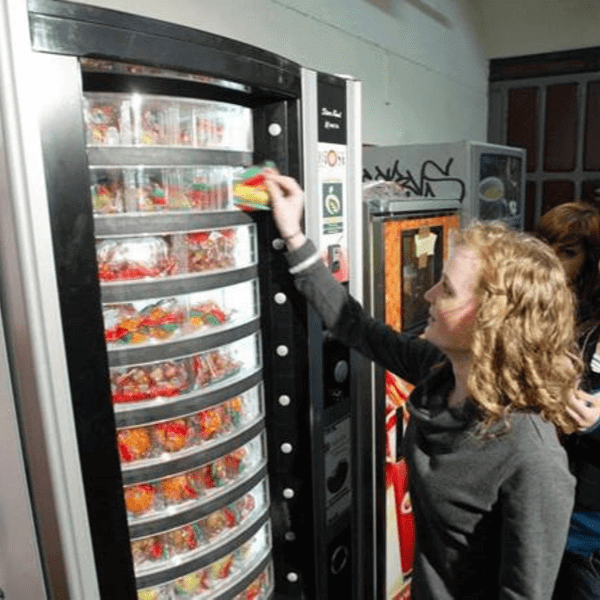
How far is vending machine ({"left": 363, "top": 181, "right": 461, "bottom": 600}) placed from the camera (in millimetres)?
1819

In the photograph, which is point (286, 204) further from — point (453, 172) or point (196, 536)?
point (453, 172)

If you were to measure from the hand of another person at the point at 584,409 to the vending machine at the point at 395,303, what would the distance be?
0.59 m

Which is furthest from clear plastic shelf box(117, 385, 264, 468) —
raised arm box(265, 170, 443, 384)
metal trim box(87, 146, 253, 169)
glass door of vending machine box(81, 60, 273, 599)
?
metal trim box(87, 146, 253, 169)

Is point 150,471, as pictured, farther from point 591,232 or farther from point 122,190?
point 591,232

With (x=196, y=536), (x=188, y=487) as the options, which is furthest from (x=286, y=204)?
(x=196, y=536)

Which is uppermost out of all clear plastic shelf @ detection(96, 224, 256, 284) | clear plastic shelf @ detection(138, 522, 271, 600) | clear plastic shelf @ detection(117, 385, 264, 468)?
clear plastic shelf @ detection(96, 224, 256, 284)

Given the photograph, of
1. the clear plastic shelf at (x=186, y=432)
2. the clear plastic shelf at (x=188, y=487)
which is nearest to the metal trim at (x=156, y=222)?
the clear plastic shelf at (x=186, y=432)

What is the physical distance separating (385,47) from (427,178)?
2.92 ft

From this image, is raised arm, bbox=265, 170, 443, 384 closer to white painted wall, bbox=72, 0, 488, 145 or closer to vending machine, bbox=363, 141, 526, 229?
white painted wall, bbox=72, 0, 488, 145

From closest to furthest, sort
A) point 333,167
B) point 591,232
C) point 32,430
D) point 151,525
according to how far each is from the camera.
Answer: point 32,430
point 151,525
point 333,167
point 591,232

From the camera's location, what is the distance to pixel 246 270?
1.36m

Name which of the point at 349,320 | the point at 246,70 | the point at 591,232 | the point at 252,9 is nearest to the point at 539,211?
the point at 591,232

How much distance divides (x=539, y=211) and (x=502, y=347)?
4.28m

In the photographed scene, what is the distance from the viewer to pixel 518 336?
46.0 inches
